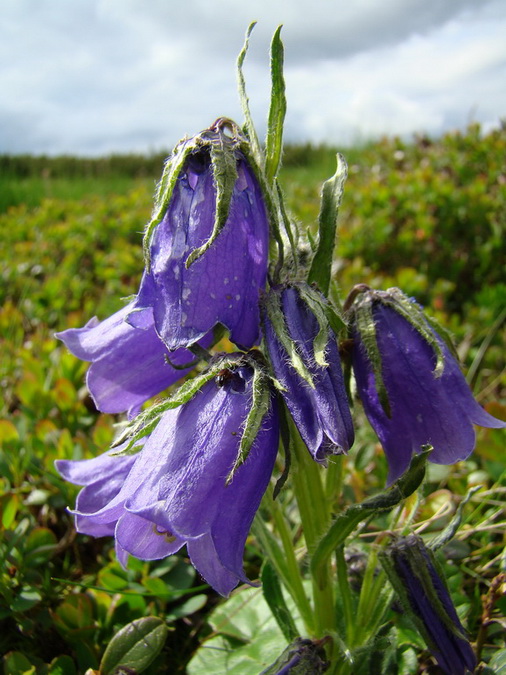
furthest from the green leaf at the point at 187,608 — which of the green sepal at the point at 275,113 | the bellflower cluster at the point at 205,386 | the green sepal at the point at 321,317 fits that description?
the green sepal at the point at 275,113

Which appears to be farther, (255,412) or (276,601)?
(276,601)

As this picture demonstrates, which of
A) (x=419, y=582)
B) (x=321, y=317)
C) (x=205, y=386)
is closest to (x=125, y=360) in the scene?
(x=205, y=386)

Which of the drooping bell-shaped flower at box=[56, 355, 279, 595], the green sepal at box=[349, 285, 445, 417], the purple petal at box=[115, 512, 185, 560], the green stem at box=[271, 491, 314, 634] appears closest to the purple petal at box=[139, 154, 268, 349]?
the drooping bell-shaped flower at box=[56, 355, 279, 595]

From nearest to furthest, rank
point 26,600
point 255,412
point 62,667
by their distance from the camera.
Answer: point 255,412 → point 62,667 → point 26,600

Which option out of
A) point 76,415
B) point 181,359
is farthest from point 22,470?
point 181,359

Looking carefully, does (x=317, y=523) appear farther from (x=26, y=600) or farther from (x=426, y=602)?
(x=26, y=600)

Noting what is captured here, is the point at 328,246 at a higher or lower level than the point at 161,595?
higher

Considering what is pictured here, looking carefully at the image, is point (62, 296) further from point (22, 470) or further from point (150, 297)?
point (150, 297)

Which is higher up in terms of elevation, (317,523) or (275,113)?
(275,113)
